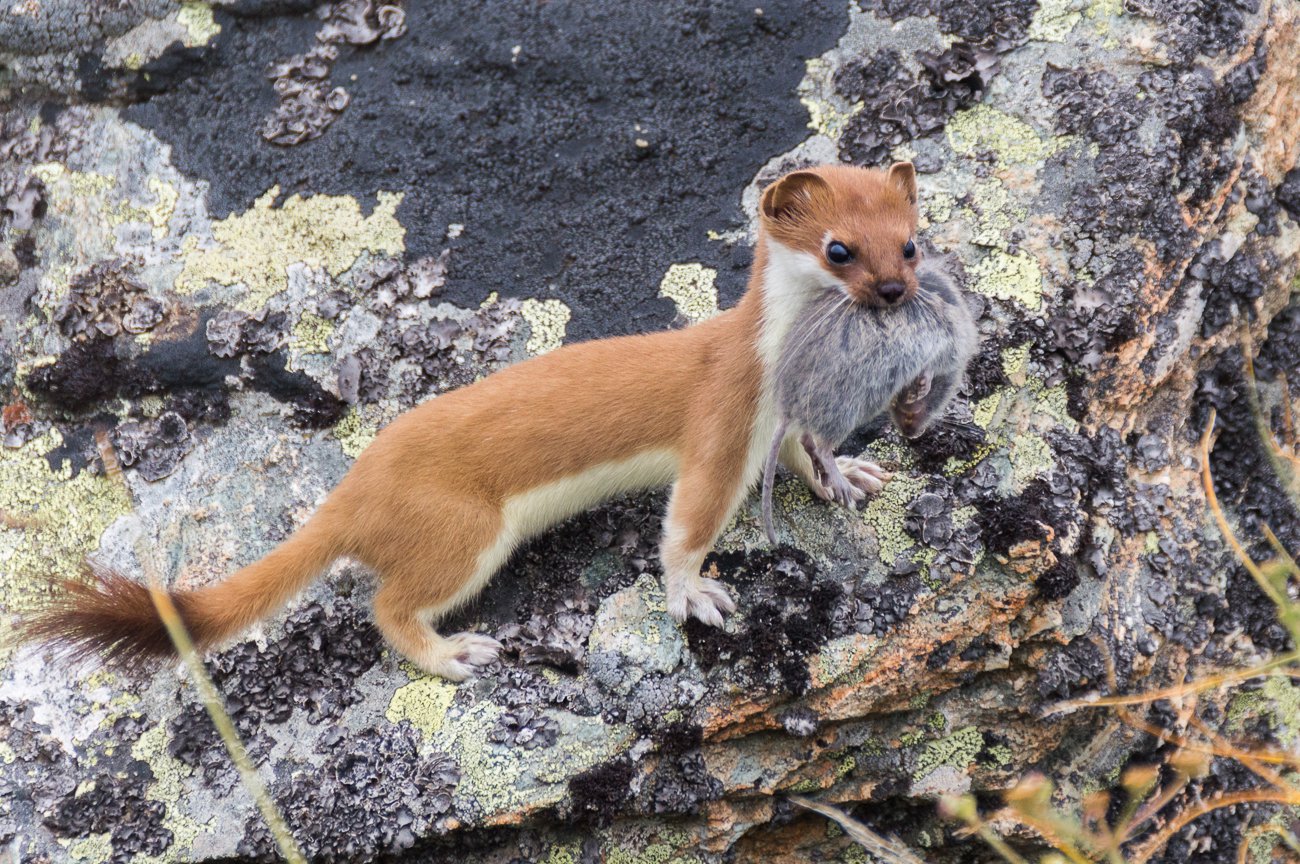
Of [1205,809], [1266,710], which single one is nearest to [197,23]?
[1205,809]

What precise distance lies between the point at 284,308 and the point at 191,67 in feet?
4.22

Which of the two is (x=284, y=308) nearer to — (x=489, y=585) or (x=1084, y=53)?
(x=489, y=585)

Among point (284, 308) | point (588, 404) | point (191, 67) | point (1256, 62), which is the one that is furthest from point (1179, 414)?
point (191, 67)

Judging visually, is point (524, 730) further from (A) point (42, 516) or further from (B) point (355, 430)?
(A) point (42, 516)

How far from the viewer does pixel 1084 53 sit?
479 cm

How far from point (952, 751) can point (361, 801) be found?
1.89 m

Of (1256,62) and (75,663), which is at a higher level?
(1256,62)

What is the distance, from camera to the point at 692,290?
4.68 metres

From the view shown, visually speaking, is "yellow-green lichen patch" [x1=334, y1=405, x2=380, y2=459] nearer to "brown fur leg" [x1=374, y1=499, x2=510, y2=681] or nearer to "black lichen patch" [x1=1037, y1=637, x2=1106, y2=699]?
"brown fur leg" [x1=374, y1=499, x2=510, y2=681]

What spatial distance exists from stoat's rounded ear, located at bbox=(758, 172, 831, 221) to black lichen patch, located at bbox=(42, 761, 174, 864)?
8.72 feet

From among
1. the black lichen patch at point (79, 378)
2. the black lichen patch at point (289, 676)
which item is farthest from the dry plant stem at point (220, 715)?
the black lichen patch at point (79, 378)

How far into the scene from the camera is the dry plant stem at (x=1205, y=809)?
294 cm

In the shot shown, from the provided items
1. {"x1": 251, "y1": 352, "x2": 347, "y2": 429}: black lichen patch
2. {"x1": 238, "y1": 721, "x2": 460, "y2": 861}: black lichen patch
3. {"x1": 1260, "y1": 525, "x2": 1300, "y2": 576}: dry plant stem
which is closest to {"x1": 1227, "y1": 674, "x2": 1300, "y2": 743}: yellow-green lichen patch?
{"x1": 1260, "y1": 525, "x2": 1300, "y2": 576}: dry plant stem

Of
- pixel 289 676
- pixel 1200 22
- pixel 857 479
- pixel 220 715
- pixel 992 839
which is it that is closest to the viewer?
pixel 992 839
